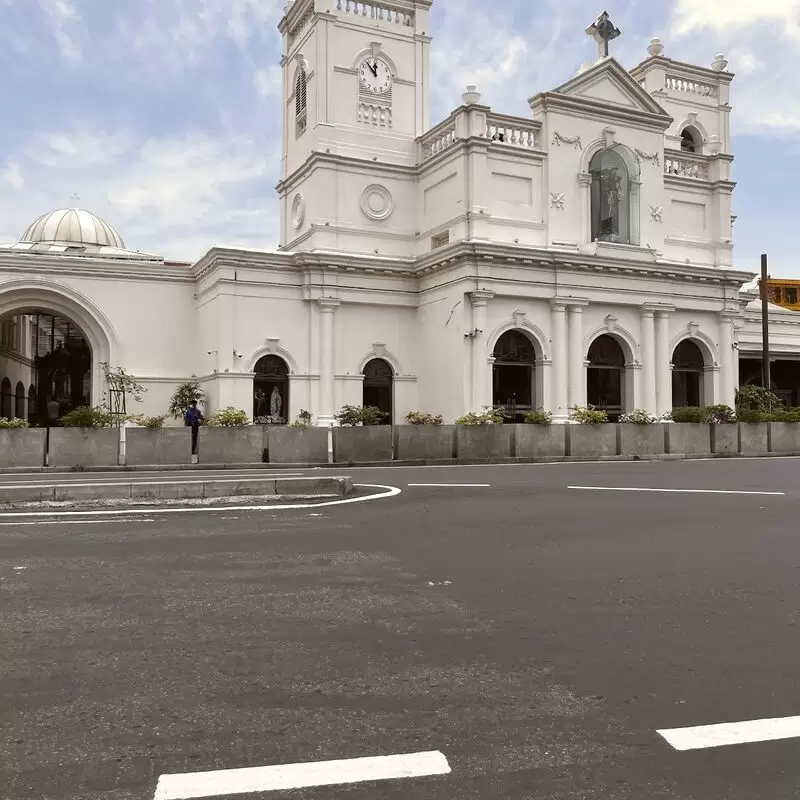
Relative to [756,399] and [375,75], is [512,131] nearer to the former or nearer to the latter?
[375,75]

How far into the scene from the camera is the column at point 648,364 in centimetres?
3378

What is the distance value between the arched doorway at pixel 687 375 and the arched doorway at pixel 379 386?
12.6m

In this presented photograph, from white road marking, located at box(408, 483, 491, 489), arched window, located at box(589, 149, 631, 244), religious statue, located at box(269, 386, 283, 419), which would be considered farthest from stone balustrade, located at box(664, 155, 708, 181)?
white road marking, located at box(408, 483, 491, 489)

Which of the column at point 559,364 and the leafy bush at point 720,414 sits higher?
the column at point 559,364

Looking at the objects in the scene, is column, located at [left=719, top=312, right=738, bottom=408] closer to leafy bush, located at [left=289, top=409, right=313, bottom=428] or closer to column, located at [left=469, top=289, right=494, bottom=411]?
column, located at [left=469, top=289, right=494, bottom=411]

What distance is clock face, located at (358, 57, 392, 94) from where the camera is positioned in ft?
109

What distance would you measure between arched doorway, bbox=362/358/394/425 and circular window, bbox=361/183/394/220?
5.98 metres

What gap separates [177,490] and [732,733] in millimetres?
10769

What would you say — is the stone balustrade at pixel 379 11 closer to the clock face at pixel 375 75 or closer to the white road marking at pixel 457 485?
the clock face at pixel 375 75

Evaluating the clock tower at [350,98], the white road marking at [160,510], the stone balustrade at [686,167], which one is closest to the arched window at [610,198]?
the stone balustrade at [686,167]

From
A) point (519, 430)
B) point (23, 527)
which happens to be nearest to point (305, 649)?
point (23, 527)

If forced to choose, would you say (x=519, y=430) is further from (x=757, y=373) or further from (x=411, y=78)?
(x=757, y=373)

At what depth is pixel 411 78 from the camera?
112 feet

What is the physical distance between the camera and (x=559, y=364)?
32.1 meters
